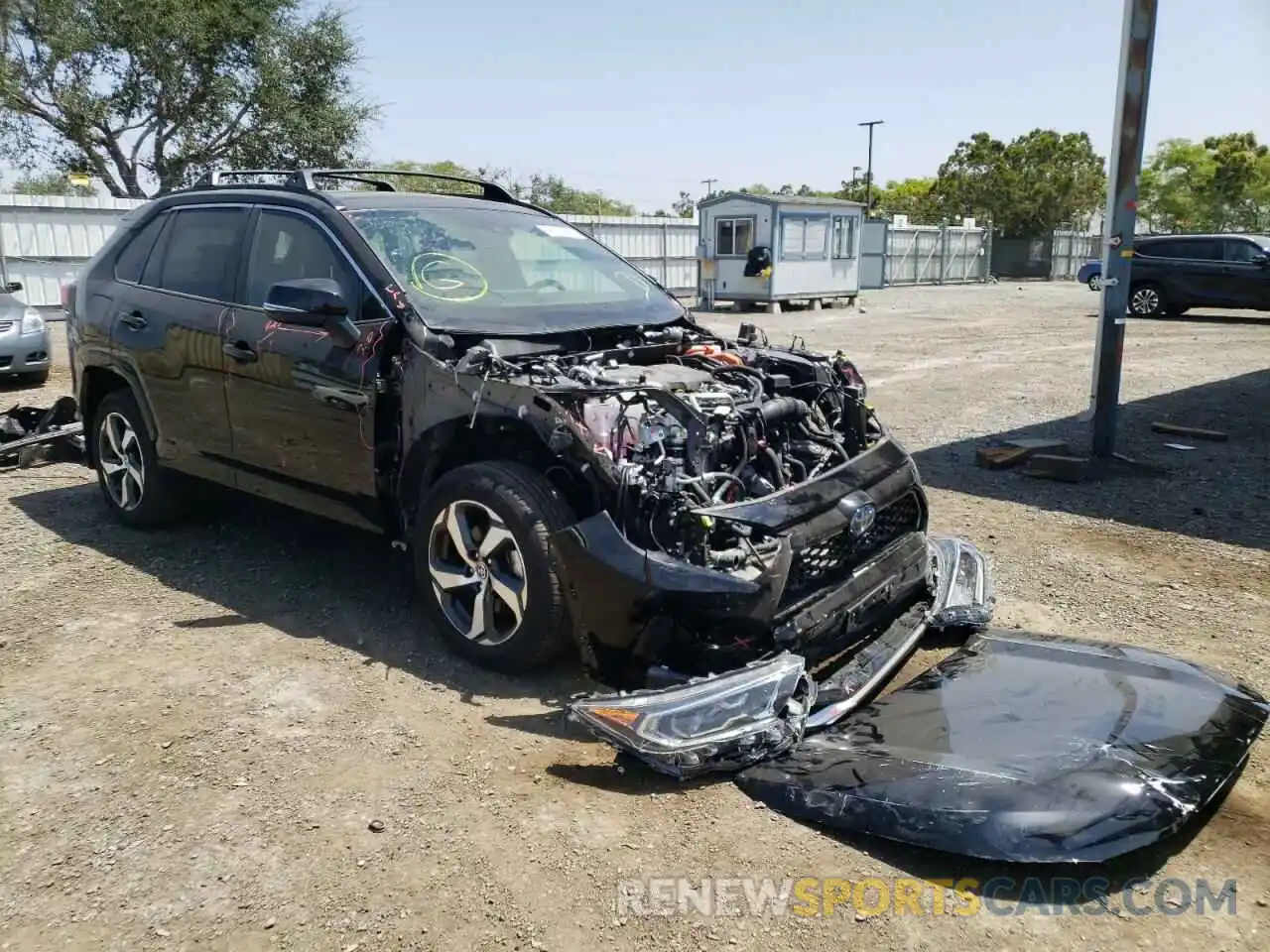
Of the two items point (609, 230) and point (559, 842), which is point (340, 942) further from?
point (609, 230)

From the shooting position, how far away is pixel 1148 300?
20359mm

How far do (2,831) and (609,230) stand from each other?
22892 millimetres

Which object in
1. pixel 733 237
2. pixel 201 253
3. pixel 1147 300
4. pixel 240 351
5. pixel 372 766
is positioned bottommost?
pixel 372 766

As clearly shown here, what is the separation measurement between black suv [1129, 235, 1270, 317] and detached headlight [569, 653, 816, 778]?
18379mm

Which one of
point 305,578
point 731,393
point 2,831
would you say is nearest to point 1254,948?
point 731,393

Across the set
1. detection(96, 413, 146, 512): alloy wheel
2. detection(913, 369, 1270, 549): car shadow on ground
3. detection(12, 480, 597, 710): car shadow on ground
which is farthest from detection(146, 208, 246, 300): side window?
detection(913, 369, 1270, 549): car shadow on ground

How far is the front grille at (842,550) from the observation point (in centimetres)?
347

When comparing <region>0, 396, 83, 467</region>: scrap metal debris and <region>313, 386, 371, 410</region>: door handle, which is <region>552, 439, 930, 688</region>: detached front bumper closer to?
<region>313, 386, 371, 410</region>: door handle

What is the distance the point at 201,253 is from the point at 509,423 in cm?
242

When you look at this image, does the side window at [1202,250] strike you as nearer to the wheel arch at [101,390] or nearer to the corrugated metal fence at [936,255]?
the corrugated metal fence at [936,255]

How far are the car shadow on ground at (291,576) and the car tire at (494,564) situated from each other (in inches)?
6.2

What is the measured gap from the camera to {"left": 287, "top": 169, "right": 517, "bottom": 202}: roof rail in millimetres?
4973

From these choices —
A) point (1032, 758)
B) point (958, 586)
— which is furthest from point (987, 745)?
point (958, 586)

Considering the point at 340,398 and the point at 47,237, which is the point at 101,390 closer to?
the point at 340,398
